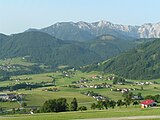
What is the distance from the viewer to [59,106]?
13225cm

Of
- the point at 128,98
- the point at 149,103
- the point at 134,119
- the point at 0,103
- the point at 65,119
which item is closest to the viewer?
the point at 134,119

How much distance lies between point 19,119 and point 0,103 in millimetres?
111001

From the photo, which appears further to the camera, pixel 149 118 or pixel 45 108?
pixel 45 108

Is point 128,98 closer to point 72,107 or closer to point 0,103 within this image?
point 72,107

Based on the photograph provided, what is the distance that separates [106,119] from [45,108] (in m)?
51.9

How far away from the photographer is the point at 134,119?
80.1m

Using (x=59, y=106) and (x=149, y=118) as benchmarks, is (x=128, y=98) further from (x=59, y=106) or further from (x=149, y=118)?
(x=149, y=118)

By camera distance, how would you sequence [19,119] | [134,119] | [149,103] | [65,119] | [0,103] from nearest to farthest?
[134,119]
[65,119]
[19,119]
[149,103]
[0,103]

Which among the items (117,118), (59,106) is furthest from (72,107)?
(117,118)

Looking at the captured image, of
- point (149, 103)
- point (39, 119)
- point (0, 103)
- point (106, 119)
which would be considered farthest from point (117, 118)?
point (0, 103)

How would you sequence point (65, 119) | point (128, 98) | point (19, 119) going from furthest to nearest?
point (128, 98) < point (19, 119) < point (65, 119)

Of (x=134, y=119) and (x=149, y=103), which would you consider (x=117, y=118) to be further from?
(x=149, y=103)

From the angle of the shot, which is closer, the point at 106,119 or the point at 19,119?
the point at 106,119

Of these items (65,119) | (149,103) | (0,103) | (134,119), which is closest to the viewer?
(134,119)
